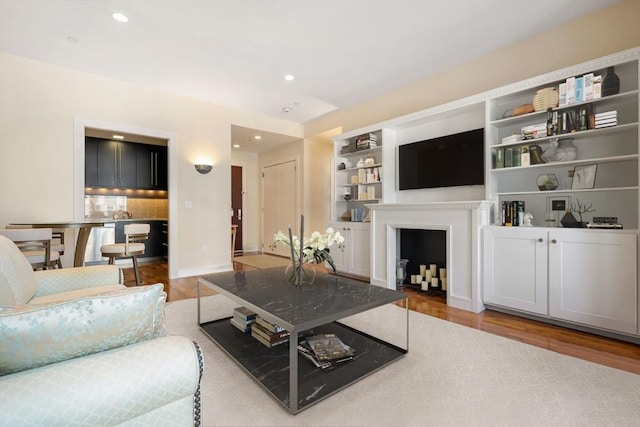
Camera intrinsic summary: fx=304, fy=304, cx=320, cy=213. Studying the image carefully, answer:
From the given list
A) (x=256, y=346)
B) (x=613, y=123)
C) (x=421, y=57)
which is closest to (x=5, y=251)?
(x=256, y=346)

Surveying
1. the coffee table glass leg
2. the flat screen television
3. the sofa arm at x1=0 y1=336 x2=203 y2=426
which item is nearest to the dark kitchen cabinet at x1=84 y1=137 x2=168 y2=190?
the flat screen television

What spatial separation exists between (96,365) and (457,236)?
3250 millimetres

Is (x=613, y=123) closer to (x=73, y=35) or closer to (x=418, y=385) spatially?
(x=418, y=385)

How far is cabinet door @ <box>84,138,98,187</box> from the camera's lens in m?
5.45

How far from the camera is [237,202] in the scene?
7.62 m

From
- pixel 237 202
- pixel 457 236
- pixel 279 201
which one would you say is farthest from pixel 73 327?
pixel 237 202

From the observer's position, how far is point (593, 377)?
1814 millimetres

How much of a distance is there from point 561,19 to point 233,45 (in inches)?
126

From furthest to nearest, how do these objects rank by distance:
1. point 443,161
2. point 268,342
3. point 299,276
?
1. point 443,161
2. point 299,276
3. point 268,342

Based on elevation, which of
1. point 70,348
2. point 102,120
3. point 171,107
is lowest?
point 70,348

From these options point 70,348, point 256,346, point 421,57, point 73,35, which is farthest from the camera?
point 421,57

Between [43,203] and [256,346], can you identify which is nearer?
[256,346]

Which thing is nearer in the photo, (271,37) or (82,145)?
(271,37)

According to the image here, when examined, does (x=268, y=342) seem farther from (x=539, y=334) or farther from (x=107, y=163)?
(x=107, y=163)
